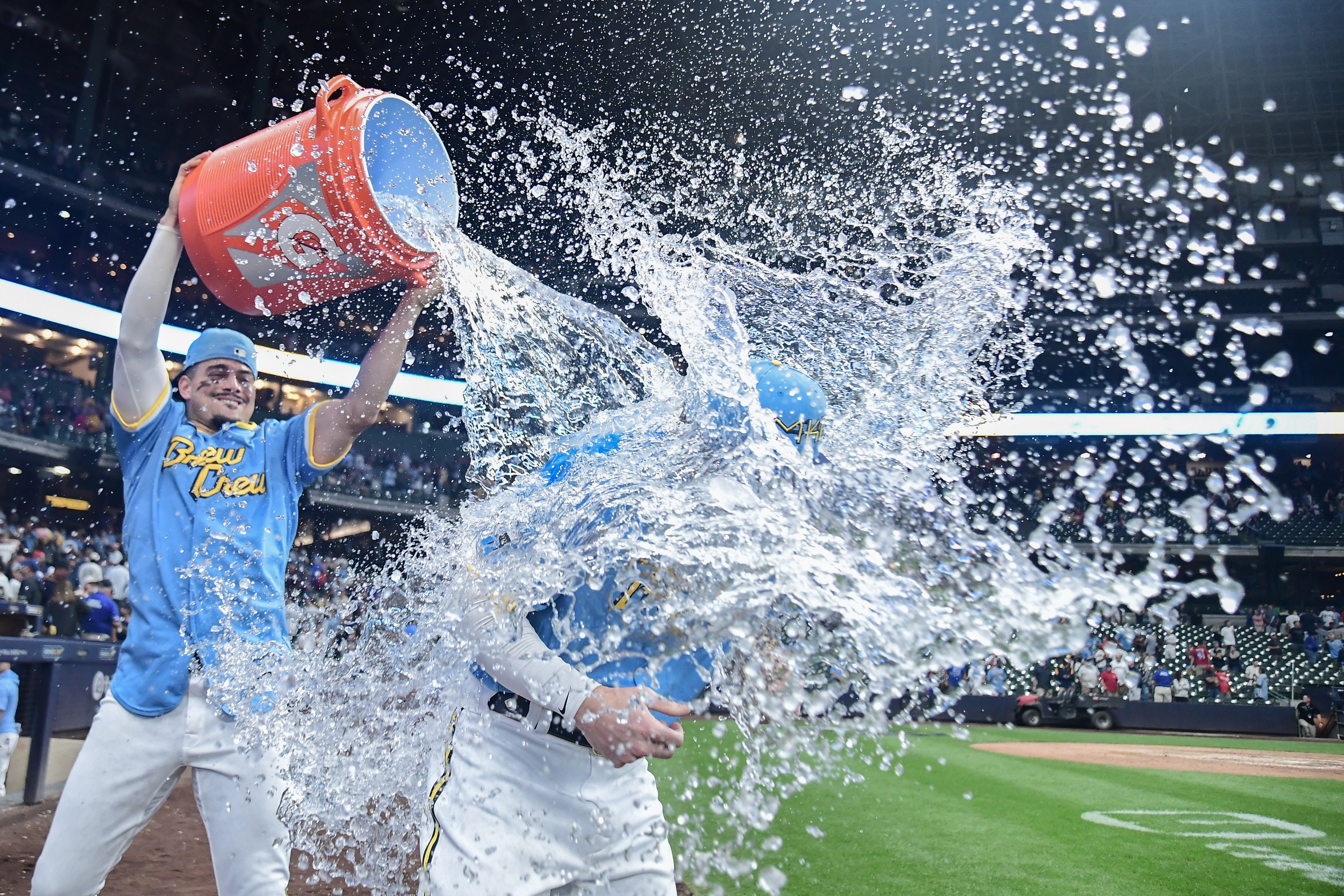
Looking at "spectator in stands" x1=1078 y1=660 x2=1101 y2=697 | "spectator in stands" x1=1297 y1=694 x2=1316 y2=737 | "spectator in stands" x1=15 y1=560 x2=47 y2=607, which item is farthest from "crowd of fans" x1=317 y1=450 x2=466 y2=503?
"spectator in stands" x1=1297 y1=694 x2=1316 y2=737

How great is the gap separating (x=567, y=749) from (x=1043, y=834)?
17.9 feet

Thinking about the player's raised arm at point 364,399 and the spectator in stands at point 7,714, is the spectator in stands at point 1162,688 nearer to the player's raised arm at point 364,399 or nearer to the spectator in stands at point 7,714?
the spectator in stands at point 7,714

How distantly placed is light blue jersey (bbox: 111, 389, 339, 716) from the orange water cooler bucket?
1.52 feet

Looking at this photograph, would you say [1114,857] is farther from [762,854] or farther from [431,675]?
[431,675]

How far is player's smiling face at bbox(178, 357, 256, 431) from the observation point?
287cm

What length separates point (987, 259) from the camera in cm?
421

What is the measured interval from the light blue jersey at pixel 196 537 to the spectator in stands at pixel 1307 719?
761 inches

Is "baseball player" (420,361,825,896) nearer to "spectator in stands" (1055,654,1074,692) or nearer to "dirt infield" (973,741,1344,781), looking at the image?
"dirt infield" (973,741,1344,781)

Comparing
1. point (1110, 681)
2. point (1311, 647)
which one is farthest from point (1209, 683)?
point (1311, 647)

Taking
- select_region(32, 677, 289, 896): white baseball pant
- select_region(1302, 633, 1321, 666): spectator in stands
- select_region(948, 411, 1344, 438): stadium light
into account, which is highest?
select_region(948, 411, 1344, 438): stadium light

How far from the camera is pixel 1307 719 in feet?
55.4

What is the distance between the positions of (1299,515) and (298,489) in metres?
31.2

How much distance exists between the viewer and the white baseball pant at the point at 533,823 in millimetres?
1795

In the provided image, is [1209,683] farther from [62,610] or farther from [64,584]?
[64,584]
